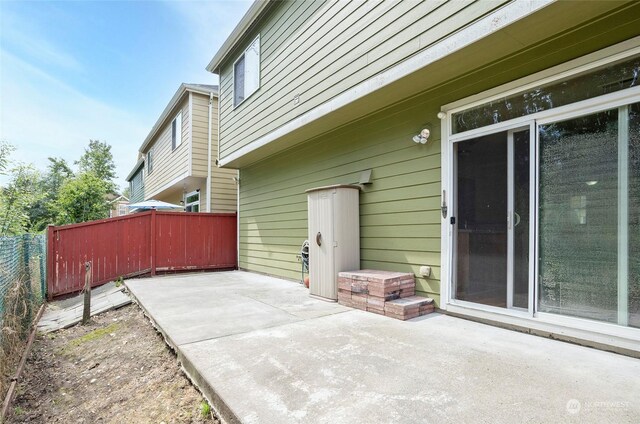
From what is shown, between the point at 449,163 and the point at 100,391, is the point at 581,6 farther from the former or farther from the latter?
the point at 100,391

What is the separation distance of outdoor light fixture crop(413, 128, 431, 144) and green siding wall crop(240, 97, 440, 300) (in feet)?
0.20

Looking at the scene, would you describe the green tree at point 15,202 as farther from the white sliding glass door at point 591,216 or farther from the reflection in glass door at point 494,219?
the white sliding glass door at point 591,216

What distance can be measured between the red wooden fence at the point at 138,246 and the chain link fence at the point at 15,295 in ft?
3.65

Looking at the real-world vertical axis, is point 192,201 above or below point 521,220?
above

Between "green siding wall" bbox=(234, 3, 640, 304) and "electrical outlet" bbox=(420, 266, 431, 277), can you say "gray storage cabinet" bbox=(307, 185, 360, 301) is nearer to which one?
"green siding wall" bbox=(234, 3, 640, 304)

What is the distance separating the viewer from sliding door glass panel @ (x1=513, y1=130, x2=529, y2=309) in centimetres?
305

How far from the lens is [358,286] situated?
402 centimetres

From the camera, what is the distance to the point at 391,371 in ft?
7.30

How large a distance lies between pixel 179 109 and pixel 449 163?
978cm

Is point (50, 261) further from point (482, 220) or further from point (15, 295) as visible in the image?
point (482, 220)

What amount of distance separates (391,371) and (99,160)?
121 feet

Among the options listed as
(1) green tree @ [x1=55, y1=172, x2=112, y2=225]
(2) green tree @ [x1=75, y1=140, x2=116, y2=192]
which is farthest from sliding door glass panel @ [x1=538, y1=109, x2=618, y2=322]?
(2) green tree @ [x1=75, y1=140, x2=116, y2=192]

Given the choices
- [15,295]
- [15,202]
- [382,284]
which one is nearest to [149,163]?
[15,202]

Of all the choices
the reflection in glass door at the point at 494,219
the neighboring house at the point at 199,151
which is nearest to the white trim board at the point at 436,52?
the reflection in glass door at the point at 494,219
